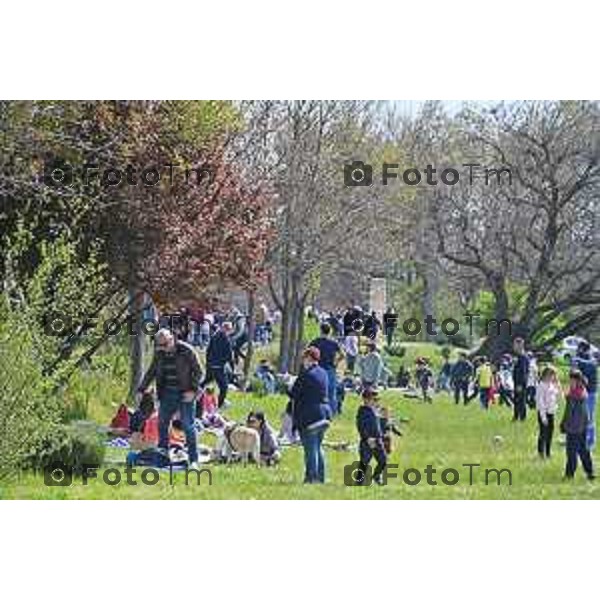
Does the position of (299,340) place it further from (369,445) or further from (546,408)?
(546,408)

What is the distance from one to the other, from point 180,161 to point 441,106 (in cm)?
215

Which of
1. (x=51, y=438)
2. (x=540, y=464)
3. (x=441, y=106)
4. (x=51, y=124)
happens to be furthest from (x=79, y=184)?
(x=540, y=464)

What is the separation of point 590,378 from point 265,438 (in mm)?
2675

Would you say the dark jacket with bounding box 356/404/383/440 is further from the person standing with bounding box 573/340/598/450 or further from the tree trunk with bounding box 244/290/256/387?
the person standing with bounding box 573/340/598/450

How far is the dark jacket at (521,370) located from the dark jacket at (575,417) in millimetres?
399

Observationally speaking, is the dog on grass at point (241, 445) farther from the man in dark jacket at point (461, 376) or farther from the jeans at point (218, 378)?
the man in dark jacket at point (461, 376)

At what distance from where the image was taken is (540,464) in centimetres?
1488

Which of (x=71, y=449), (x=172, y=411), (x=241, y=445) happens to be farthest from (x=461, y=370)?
(x=71, y=449)

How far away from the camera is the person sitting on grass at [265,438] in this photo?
1484 cm

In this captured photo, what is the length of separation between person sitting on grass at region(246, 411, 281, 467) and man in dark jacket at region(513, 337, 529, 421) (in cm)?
195

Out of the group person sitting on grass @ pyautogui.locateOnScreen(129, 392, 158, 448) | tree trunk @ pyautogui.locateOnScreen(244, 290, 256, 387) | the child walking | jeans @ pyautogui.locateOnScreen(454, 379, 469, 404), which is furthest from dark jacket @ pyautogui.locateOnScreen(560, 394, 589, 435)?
person sitting on grass @ pyautogui.locateOnScreen(129, 392, 158, 448)

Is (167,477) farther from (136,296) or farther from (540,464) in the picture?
(540,464)

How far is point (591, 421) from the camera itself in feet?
49.0

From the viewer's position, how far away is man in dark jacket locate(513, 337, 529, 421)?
587 inches
